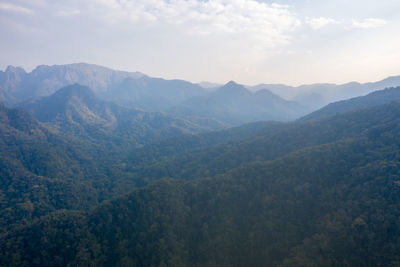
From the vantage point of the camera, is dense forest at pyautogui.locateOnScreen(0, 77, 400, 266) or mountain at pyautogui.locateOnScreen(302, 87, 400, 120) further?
mountain at pyautogui.locateOnScreen(302, 87, 400, 120)

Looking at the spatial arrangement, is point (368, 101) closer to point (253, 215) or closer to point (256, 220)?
point (253, 215)

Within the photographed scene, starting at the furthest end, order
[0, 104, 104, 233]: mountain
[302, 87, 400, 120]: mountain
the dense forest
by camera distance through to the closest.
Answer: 1. [302, 87, 400, 120]: mountain
2. [0, 104, 104, 233]: mountain
3. the dense forest

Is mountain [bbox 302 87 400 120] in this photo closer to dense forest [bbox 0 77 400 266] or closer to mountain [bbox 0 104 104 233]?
dense forest [bbox 0 77 400 266]

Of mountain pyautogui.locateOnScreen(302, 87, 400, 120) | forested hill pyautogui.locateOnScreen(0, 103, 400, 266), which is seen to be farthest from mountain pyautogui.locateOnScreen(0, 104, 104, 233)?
mountain pyautogui.locateOnScreen(302, 87, 400, 120)

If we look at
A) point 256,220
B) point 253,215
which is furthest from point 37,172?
point 256,220

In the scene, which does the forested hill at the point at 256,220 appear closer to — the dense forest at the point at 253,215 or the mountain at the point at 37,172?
the dense forest at the point at 253,215

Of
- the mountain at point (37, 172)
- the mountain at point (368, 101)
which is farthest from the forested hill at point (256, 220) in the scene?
the mountain at point (368, 101)

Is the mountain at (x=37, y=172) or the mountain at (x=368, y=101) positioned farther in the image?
the mountain at (x=368, y=101)

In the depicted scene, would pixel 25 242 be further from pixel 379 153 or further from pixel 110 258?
pixel 379 153

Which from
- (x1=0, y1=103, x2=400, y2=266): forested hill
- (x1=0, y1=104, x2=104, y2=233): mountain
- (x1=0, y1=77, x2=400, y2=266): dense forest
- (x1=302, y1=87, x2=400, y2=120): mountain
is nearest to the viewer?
→ (x1=0, y1=103, x2=400, y2=266): forested hill
